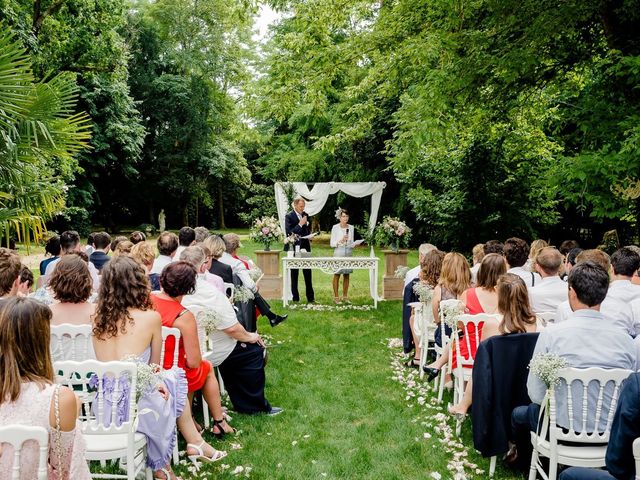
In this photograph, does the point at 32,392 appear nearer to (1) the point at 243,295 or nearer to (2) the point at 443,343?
(1) the point at 243,295

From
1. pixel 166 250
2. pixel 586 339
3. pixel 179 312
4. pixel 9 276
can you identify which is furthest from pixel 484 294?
pixel 9 276

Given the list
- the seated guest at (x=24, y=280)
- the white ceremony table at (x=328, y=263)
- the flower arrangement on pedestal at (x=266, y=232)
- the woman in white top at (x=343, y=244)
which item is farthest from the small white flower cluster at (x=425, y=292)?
the flower arrangement on pedestal at (x=266, y=232)

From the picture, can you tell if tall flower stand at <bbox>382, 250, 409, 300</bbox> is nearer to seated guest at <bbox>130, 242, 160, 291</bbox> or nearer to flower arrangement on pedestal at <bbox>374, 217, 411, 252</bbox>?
flower arrangement on pedestal at <bbox>374, 217, 411, 252</bbox>

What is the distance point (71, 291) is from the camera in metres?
3.94

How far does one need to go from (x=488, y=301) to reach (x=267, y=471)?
235 centimetres

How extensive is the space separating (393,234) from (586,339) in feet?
26.4

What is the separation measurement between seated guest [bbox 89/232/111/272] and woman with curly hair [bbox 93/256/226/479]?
11.4ft

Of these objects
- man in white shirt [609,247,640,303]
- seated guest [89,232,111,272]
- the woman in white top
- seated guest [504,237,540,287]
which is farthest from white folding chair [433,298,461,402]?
the woman in white top

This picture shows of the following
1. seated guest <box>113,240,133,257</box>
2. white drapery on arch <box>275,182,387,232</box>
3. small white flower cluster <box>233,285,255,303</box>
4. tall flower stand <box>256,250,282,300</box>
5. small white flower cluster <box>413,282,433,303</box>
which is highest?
white drapery on arch <box>275,182,387,232</box>

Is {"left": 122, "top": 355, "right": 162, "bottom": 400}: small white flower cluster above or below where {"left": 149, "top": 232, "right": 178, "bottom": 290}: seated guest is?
below

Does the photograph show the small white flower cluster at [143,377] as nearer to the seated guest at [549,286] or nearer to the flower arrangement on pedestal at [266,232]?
the seated guest at [549,286]

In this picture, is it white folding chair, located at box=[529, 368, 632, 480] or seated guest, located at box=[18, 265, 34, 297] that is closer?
white folding chair, located at box=[529, 368, 632, 480]

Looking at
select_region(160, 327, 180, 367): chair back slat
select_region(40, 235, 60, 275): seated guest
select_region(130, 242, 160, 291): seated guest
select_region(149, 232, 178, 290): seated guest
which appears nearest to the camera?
select_region(160, 327, 180, 367): chair back slat

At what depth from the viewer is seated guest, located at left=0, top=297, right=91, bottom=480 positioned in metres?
2.18
